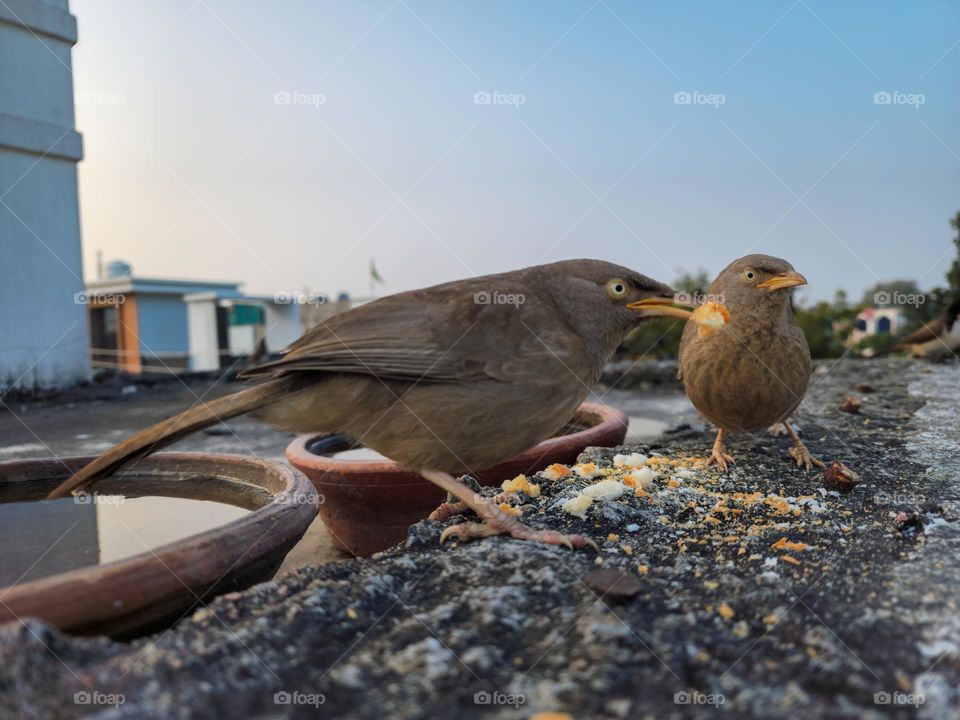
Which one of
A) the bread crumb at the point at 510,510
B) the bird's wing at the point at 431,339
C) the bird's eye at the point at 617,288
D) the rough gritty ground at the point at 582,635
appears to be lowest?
the rough gritty ground at the point at 582,635

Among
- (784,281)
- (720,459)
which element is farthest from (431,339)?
(720,459)

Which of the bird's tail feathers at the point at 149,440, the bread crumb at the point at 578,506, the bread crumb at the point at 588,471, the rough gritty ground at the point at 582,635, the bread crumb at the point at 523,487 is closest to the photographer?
the rough gritty ground at the point at 582,635

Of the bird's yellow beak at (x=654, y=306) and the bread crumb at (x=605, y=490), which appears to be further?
the bread crumb at (x=605, y=490)

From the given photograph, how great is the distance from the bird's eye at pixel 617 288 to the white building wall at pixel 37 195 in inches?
382

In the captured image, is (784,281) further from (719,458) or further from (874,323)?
(874,323)

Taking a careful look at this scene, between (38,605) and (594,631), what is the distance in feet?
4.13

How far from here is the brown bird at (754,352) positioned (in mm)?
3260

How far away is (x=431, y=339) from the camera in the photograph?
2316mm

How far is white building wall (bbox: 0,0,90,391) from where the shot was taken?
31.1 feet

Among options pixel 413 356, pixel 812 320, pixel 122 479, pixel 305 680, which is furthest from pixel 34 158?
pixel 812 320

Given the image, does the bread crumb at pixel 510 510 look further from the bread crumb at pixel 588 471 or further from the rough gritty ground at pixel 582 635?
the bread crumb at pixel 588 471

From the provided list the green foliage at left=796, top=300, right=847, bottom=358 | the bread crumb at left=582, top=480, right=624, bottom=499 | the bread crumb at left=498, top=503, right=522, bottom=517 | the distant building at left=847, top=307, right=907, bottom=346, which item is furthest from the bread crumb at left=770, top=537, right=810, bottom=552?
the distant building at left=847, top=307, right=907, bottom=346

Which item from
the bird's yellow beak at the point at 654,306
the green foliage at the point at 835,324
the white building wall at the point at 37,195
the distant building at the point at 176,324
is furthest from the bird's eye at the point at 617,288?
the distant building at the point at 176,324

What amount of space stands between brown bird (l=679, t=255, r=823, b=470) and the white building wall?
9654 millimetres
